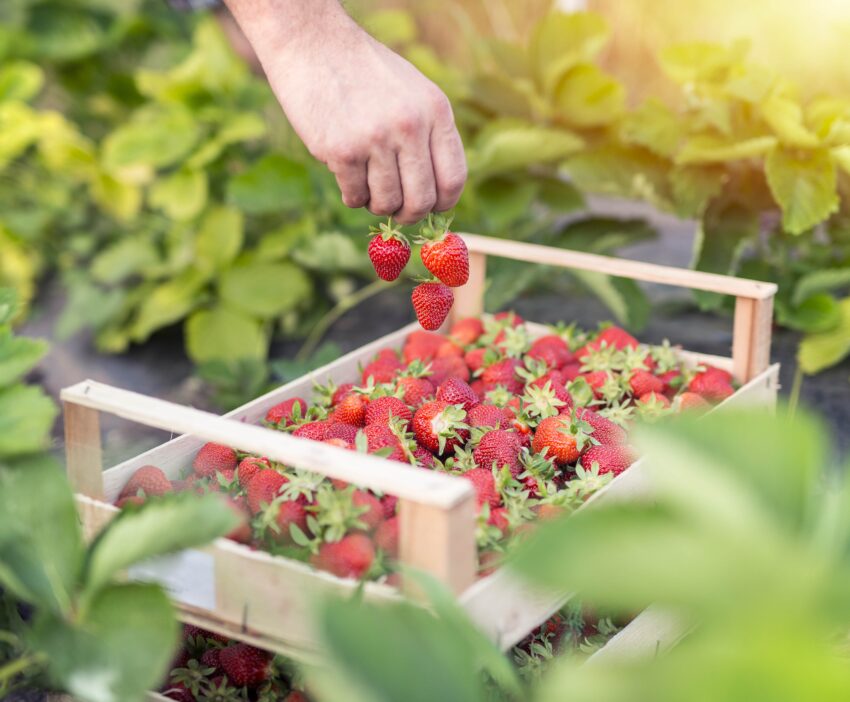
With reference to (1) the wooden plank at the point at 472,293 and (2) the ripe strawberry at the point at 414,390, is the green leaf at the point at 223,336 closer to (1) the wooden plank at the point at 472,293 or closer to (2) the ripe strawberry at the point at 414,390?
(1) the wooden plank at the point at 472,293

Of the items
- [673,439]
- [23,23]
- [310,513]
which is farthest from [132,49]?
[673,439]

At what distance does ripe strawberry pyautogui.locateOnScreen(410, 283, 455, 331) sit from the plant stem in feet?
3.51

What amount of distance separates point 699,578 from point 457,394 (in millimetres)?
809

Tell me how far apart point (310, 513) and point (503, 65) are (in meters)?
1.63

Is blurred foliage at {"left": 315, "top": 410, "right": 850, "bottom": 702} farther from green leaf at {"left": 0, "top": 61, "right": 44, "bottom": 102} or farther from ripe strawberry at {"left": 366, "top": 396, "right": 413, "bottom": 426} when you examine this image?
green leaf at {"left": 0, "top": 61, "right": 44, "bottom": 102}

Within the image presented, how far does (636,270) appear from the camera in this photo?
1.77 meters

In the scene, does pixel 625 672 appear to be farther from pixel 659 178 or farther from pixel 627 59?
pixel 627 59

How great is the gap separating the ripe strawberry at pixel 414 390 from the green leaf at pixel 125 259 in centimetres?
150

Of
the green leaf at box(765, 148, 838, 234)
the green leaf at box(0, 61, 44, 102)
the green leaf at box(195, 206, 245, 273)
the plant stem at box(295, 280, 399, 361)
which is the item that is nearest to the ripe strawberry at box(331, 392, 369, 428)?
the green leaf at box(765, 148, 838, 234)

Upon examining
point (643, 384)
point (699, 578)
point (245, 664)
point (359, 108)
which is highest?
point (359, 108)

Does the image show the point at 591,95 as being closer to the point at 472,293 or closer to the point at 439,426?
the point at 472,293

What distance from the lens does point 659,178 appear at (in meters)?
2.36

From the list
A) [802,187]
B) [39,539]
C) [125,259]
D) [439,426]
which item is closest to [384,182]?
[439,426]

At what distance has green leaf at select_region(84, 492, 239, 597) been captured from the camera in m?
0.95
